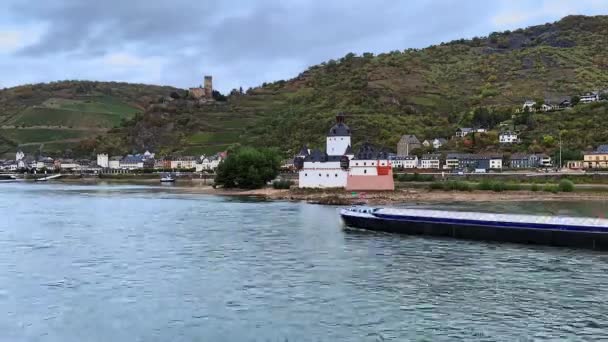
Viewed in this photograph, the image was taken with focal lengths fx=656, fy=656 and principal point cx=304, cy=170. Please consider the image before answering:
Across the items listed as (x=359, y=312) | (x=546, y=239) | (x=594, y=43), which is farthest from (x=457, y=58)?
(x=359, y=312)

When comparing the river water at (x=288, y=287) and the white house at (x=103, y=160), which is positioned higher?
the white house at (x=103, y=160)

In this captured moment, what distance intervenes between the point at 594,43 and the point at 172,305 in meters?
184

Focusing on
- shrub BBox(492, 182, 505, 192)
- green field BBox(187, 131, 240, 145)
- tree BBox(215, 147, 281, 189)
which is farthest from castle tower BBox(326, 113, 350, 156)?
green field BBox(187, 131, 240, 145)

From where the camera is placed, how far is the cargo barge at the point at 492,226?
34188mm

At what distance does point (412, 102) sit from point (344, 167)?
71563mm

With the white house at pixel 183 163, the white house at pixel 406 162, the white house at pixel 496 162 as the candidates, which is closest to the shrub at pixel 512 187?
the white house at pixel 496 162

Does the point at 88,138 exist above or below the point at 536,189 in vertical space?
above

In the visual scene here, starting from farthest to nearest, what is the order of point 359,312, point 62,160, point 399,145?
point 62,160 < point 399,145 < point 359,312

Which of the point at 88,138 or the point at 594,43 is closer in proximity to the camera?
the point at 594,43

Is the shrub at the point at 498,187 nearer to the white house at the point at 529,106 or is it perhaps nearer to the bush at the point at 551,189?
the bush at the point at 551,189

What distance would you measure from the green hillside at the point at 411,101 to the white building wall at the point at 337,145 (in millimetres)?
36623

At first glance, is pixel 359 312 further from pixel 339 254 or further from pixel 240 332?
pixel 339 254

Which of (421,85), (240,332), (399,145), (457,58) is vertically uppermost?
(457,58)

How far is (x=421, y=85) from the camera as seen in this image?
161250 millimetres
